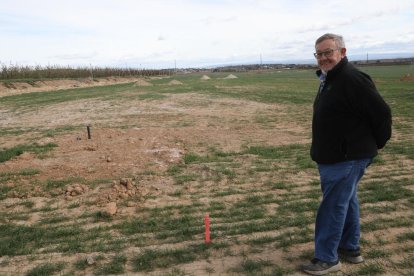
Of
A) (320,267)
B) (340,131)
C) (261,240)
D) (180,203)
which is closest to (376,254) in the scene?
(320,267)

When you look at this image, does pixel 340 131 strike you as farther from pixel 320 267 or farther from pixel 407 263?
pixel 407 263

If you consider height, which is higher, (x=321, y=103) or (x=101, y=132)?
(x=321, y=103)

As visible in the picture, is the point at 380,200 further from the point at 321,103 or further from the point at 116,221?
the point at 116,221

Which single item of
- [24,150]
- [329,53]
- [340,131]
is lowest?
[24,150]

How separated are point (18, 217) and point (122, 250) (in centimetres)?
226

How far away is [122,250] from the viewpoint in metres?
4.66

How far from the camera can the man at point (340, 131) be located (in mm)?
3434

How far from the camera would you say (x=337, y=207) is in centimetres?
378

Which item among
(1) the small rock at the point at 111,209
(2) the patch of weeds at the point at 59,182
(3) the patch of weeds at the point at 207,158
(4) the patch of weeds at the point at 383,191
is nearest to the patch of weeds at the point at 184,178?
(3) the patch of weeds at the point at 207,158

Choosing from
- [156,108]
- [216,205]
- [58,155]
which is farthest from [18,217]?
[156,108]

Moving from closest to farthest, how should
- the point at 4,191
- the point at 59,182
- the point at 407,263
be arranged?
the point at 407,263, the point at 4,191, the point at 59,182

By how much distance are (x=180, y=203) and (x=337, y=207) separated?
3.06 m

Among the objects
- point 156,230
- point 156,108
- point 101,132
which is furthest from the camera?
point 156,108

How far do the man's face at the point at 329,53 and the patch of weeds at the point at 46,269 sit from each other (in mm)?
3570
